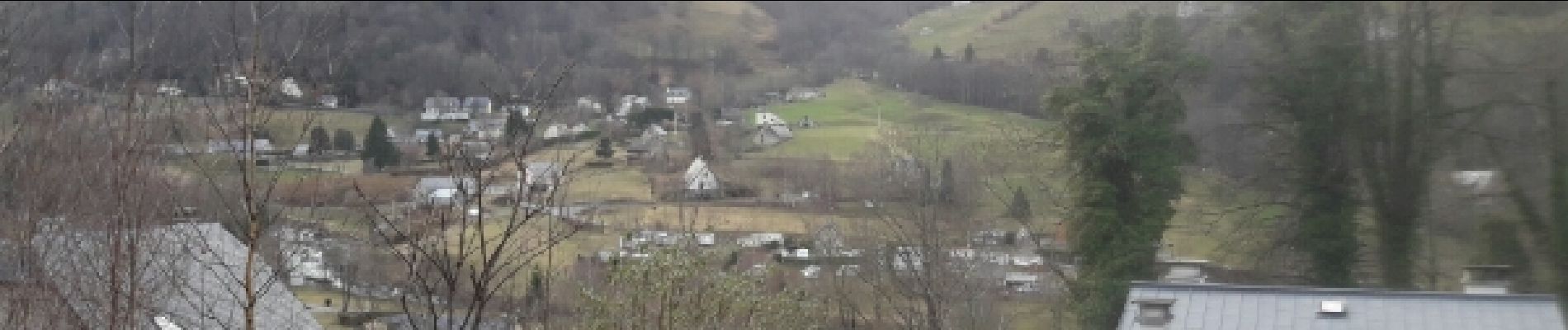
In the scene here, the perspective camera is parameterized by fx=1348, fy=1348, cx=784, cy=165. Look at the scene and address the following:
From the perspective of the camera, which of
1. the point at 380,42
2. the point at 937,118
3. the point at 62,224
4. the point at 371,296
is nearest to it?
the point at 62,224

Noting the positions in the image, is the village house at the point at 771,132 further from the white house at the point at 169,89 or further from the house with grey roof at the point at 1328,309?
the white house at the point at 169,89

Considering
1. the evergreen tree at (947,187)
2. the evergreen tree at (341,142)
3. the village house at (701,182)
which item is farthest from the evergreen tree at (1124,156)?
the village house at (701,182)

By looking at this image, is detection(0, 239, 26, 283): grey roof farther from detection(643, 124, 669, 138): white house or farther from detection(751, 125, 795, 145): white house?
detection(751, 125, 795, 145): white house

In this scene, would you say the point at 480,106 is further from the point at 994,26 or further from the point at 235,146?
the point at 994,26

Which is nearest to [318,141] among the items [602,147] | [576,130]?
[576,130]

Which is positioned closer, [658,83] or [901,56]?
[901,56]

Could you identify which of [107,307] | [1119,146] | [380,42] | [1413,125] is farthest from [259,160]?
[380,42]

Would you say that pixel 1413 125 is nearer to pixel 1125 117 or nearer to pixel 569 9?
pixel 1125 117
